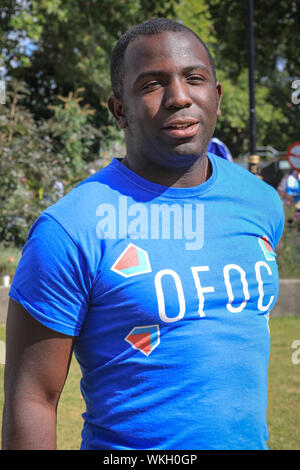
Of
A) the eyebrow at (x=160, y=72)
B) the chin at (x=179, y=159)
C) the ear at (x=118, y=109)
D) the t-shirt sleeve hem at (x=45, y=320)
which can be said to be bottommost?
the t-shirt sleeve hem at (x=45, y=320)

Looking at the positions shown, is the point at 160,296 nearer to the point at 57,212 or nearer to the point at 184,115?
the point at 57,212

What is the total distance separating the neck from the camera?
5.71ft

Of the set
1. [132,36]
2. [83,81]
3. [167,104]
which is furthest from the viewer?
[83,81]

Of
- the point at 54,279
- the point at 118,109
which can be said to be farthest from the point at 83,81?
the point at 54,279

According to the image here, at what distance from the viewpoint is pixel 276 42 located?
21.7 metres

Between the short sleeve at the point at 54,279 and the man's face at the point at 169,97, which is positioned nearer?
the short sleeve at the point at 54,279

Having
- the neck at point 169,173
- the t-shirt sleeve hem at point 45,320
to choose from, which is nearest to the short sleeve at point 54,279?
the t-shirt sleeve hem at point 45,320

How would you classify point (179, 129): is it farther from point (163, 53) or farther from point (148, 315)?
point (148, 315)

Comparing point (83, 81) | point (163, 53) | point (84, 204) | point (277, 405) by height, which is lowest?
point (277, 405)

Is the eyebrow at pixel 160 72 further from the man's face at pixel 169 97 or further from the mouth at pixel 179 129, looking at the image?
the mouth at pixel 179 129

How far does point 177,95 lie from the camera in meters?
1.66

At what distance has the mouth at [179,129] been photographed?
65.7 inches

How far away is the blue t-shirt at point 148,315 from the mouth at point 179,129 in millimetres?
163

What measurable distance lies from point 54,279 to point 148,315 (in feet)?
0.78
